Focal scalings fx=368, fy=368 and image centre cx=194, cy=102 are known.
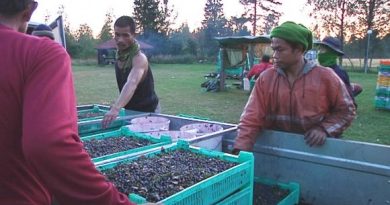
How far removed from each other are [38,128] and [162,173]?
3.28 ft

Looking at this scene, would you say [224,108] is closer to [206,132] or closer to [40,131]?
[206,132]

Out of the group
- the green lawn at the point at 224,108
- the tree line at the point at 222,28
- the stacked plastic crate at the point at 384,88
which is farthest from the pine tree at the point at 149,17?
the stacked plastic crate at the point at 384,88

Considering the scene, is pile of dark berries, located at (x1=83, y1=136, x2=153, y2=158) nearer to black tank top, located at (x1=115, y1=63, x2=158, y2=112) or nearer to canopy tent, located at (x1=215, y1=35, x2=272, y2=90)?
black tank top, located at (x1=115, y1=63, x2=158, y2=112)

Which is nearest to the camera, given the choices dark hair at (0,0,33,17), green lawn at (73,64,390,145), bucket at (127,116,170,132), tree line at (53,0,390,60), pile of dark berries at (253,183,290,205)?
dark hair at (0,0,33,17)

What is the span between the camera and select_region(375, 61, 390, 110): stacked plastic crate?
10117 millimetres

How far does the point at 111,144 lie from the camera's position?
2498 millimetres

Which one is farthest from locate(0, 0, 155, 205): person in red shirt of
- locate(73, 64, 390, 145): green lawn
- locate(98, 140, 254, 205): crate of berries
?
locate(73, 64, 390, 145): green lawn

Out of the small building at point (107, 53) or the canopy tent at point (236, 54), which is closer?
the canopy tent at point (236, 54)

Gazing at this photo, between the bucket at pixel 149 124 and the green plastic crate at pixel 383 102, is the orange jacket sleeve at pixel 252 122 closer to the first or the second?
the bucket at pixel 149 124

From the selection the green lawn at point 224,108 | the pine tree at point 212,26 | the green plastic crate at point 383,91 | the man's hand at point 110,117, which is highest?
the pine tree at point 212,26

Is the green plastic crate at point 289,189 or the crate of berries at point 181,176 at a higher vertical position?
the crate of berries at point 181,176

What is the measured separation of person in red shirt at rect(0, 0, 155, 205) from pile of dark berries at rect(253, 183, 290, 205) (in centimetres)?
136

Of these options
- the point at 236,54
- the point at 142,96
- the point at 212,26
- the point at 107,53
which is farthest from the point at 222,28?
the point at 142,96

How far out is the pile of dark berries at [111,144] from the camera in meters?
2.35
